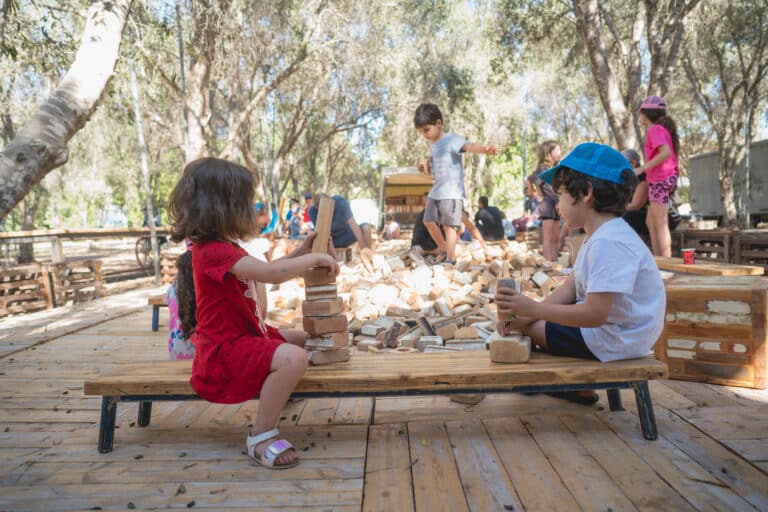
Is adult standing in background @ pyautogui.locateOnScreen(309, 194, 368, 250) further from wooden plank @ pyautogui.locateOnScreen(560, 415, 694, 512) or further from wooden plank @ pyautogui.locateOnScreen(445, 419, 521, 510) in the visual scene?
wooden plank @ pyautogui.locateOnScreen(560, 415, 694, 512)

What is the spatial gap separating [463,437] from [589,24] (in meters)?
7.97

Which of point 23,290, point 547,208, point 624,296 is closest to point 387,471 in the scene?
point 624,296

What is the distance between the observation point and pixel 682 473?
6.82 ft

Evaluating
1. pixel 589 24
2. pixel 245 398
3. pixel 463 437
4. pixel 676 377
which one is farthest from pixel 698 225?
pixel 245 398

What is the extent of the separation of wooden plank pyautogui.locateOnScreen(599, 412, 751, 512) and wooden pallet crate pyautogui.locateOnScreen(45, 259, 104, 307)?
7.32 m

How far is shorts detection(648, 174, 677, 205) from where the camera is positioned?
5188 mm

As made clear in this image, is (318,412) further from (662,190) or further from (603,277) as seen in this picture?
(662,190)

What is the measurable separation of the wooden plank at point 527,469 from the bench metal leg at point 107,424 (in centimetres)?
175

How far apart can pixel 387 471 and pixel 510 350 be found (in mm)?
758

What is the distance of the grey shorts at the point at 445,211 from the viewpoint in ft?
19.6

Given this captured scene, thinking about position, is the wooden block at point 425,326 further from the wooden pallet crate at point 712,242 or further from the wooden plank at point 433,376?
the wooden pallet crate at point 712,242

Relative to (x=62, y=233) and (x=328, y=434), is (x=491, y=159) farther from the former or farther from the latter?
(x=328, y=434)

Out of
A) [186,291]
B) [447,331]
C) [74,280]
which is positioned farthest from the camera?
[74,280]

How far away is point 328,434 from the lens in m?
2.61
